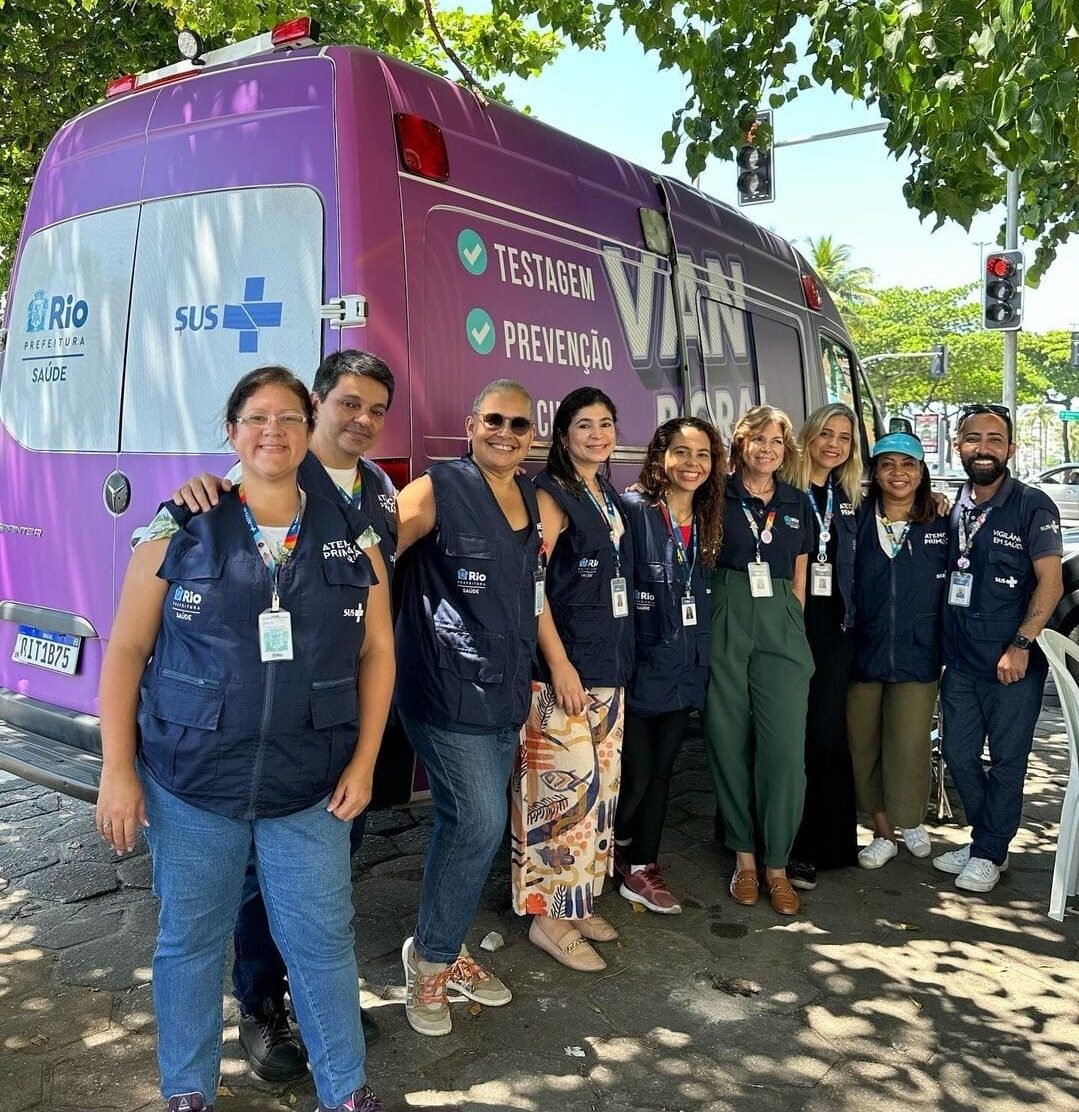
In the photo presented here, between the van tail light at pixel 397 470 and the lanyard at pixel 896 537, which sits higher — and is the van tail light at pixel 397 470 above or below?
above

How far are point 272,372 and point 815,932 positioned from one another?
274 cm

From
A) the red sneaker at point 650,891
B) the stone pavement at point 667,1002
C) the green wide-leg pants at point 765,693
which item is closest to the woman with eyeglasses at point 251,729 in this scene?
the stone pavement at point 667,1002

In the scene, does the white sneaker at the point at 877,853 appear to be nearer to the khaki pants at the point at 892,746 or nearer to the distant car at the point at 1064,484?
the khaki pants at the point at 892,746

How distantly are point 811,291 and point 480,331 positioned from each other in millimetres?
3434

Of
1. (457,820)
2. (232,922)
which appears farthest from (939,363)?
(232,922)

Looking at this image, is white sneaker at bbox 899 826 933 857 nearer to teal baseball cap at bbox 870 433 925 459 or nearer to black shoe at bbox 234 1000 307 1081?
teal baseball cap at bbox 870 433 925 459

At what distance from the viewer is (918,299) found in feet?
137

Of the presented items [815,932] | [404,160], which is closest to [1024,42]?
[404,160]

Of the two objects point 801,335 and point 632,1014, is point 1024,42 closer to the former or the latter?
point 801,335

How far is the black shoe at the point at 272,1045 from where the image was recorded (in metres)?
2.80

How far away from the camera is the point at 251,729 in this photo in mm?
2234

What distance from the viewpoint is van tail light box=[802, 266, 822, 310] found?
6.32m

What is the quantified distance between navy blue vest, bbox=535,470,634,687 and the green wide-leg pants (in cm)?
64

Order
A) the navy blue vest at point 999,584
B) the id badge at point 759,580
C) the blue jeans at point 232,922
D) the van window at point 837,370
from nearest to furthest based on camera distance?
the blue jeans at point 232,922, the id badge at point 759,580, the navy blue vest at point 999,584, the van window at point 837,370
